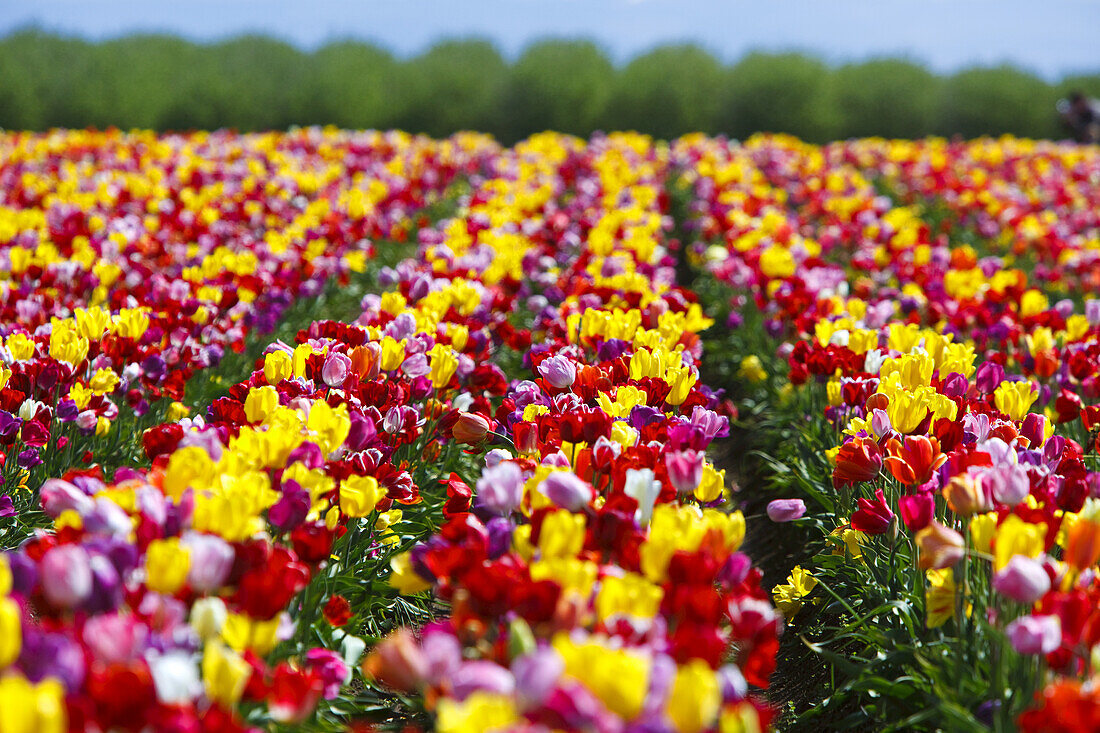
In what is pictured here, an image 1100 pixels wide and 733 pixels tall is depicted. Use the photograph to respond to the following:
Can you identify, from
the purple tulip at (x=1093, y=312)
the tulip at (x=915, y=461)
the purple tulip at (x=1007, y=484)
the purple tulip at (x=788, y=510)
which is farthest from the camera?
the purple tulip at (x=1093, y=312)

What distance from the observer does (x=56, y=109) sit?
691 inches

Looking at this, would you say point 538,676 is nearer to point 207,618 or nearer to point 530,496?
point 207,618

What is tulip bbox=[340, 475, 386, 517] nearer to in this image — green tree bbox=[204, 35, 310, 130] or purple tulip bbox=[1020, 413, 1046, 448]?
purple tulip bbox=[1020, 413, 1046, 448]

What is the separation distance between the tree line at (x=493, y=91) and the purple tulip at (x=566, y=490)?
18.4m

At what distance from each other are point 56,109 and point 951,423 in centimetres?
1953

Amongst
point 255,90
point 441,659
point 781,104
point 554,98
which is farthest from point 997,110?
point 441,659

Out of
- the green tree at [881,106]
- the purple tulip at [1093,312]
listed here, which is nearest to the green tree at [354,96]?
the green tree at [881,106]

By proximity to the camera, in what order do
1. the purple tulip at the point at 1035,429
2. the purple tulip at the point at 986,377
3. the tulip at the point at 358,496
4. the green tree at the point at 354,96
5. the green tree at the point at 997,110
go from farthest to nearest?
the green tree at the point at 997,110
the green tree at the point at 354,96
the purple tulip at the point at 986,377
the purple tulip at the point at 1035,429
the tulip at the point at 358,496

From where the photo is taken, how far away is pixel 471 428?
2.38 meters

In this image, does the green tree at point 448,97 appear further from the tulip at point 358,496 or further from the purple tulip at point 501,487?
the purple tulip at point 501,487

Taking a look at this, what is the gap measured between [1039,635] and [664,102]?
64.8ft

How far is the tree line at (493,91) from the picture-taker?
1783cm

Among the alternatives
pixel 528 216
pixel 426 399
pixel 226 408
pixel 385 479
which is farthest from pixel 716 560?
pixel 528 216

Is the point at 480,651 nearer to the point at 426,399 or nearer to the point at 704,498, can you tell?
the point at 704,498
